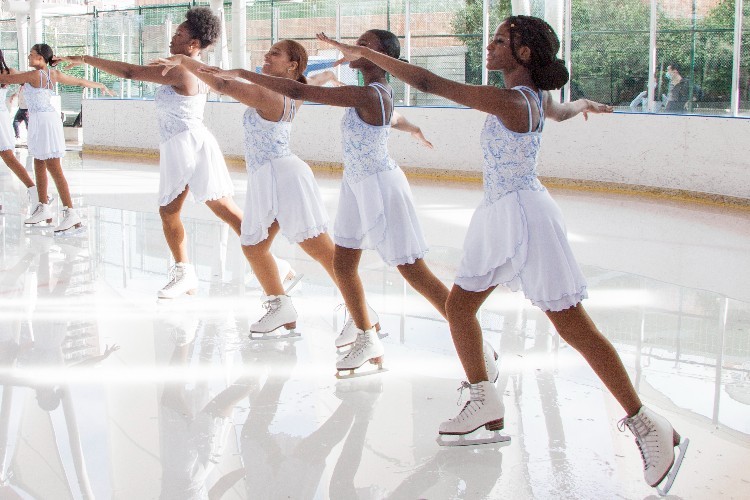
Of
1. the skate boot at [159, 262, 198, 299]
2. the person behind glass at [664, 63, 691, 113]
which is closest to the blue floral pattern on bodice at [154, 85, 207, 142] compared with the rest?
the skate boot at [159, 262, 198, 299]

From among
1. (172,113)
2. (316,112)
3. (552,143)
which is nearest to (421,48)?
(316,112)

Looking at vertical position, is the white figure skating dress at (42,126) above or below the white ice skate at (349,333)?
above

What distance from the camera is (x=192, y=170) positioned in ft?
17.1

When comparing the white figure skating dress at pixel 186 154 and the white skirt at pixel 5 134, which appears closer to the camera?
the white figure skating dress at pixel 186 154

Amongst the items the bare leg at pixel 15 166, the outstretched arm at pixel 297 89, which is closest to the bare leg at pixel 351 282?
the outstretched arm at pixel 297 89

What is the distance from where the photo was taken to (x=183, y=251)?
544 cm

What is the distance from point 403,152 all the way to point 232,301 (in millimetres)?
7488

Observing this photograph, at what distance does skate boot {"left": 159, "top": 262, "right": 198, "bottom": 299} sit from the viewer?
5328 mm

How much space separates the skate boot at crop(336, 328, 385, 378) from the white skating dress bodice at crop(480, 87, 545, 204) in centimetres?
116

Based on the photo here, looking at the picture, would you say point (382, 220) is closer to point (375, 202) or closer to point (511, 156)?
point (375, 202)

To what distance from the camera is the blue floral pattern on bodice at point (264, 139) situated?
438 cm

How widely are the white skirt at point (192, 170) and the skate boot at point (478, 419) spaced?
241 centimetres

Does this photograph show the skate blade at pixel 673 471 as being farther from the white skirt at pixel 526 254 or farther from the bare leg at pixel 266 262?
the bare leg at pixel 266 262

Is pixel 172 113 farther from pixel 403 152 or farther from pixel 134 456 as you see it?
pixel 403 152
